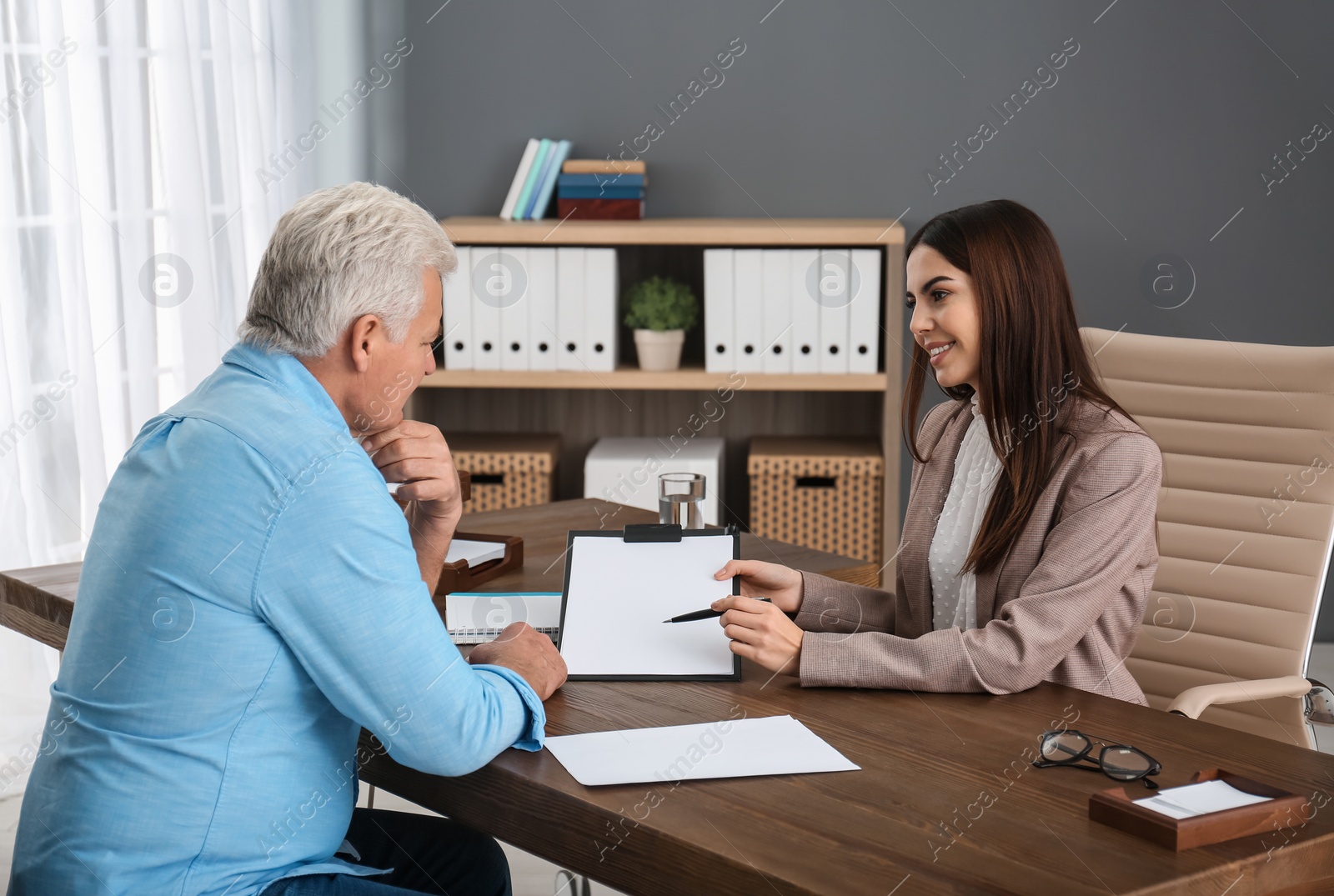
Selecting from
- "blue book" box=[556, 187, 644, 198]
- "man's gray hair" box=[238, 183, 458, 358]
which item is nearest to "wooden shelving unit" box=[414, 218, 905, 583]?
"blue book" box=[556, 187, 644, 198]

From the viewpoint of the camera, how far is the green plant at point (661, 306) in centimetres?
340

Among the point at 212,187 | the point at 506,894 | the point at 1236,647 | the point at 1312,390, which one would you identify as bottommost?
the point at 506,894

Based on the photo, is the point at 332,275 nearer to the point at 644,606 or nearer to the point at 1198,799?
the point at 644,606

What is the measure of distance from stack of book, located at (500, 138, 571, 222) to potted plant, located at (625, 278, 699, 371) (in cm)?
38

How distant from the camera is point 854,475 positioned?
334 cm

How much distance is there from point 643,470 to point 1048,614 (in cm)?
204

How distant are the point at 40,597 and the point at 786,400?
239cm

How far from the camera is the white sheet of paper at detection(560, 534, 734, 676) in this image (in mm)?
1435

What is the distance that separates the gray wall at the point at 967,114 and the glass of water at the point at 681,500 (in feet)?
6.30

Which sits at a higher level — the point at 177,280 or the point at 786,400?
the point at 177,280

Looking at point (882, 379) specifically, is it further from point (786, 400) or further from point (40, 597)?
point (40, 597)

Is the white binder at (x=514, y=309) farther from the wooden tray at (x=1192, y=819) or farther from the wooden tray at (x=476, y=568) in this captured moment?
the wooden tray at (x=1192, y=819)

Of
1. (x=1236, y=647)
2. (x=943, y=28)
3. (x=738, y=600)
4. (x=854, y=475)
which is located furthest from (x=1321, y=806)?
(x=943, y=28)

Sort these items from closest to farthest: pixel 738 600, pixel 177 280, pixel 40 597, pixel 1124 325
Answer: pixel 738 600
pixel 40 597
pixel 177 280
pixel 1124 325
